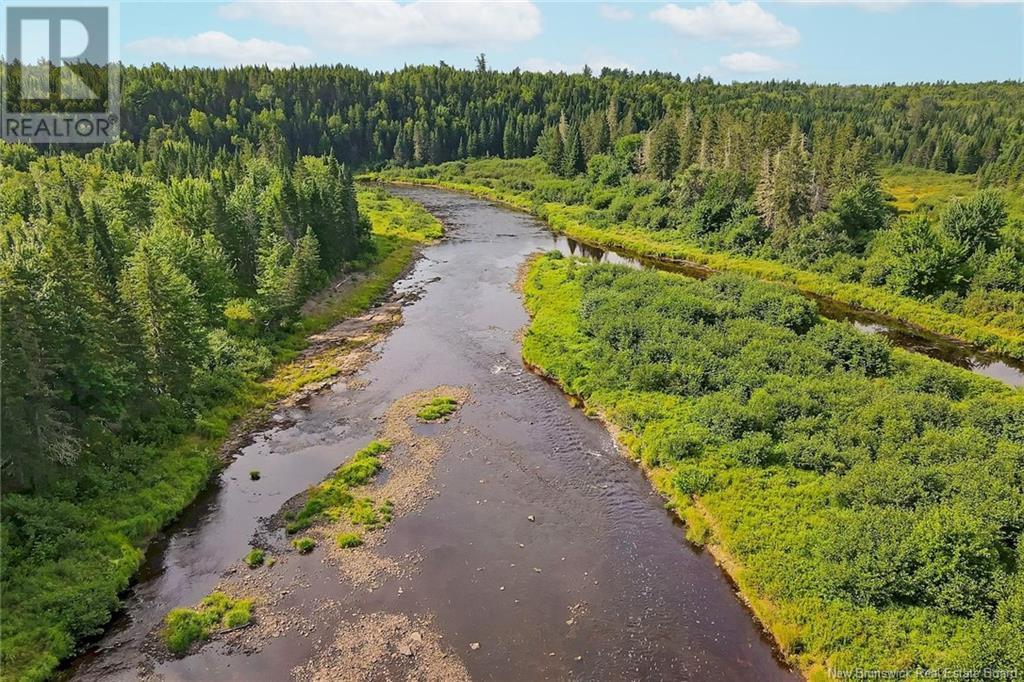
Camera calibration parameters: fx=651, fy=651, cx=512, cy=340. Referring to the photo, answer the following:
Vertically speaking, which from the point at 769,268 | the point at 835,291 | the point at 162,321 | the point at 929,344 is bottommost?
the point at 929,344

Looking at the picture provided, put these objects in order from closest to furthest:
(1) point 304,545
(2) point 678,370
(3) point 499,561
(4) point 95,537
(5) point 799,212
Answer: (4) point 95,537 → (3) point 499,561 → (1) point 304,545 → (2) point 678,370 → (5) point 799,212

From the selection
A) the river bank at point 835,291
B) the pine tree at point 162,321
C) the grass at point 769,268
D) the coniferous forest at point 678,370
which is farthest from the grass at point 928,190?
the pine tree at point 162,321

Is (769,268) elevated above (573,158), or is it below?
below

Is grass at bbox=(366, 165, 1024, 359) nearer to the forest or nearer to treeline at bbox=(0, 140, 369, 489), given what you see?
treeline at bbox=(0, 140, 369, 489)

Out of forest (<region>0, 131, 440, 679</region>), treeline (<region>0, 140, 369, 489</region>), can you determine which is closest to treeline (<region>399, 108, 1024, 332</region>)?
treeline (<region>0, 140, 369, 489</region>)

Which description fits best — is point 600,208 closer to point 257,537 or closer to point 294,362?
point 294,362

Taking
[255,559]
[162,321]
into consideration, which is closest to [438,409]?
[255,559]

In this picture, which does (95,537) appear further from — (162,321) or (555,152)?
(555,152)
